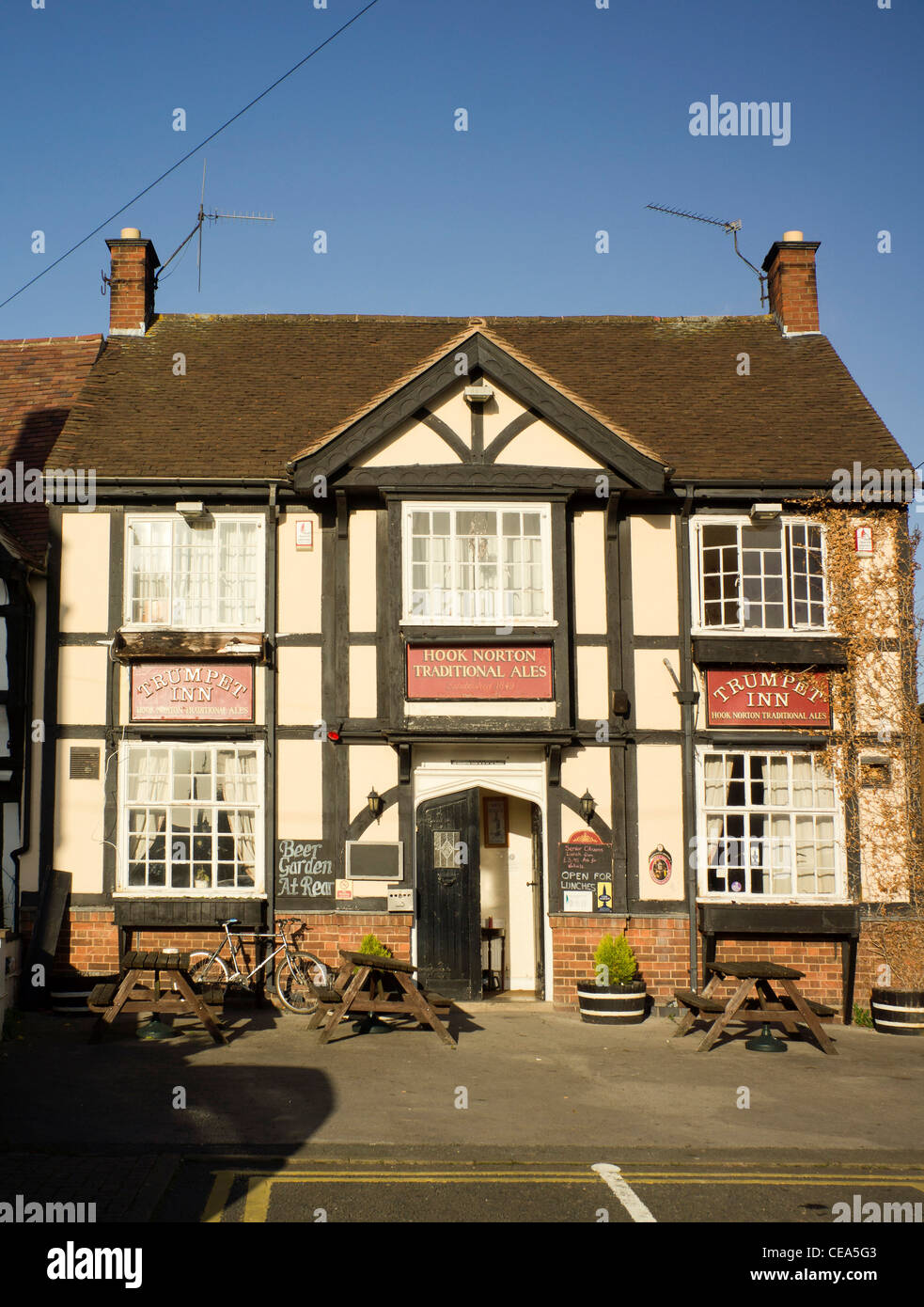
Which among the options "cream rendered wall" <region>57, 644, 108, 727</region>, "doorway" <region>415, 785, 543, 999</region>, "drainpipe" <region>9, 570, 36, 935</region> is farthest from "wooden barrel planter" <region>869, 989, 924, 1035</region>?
"drainpipe" <region>9, 570, 36, 935</region>

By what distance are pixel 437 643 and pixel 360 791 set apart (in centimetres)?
199

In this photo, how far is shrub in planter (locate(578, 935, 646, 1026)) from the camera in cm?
1327

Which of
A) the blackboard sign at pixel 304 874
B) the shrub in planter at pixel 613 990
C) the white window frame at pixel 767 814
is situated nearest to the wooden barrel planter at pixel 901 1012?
the white window frame at pixel 767 814

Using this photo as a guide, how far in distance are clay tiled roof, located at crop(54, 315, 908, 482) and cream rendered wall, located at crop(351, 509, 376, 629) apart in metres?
1.09

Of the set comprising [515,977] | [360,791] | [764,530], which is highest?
[764,530]

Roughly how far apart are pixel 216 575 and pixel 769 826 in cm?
731

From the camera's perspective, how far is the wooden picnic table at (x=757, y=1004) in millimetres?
11852

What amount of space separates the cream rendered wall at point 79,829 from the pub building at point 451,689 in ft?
0.11

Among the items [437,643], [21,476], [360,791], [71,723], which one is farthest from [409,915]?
[21,476]

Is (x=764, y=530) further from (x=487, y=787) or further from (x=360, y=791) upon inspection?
(x=360, y=791)

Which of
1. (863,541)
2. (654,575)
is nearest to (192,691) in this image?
(654,575)

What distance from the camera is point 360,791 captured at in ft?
46.4

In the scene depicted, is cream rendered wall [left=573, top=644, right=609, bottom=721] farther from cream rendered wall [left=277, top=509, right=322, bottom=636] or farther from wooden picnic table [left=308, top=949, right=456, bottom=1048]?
wooden picnic table [left=308, top=949, right=456, bottom=1048]

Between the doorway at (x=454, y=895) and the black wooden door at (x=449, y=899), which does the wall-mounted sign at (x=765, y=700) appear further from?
the black wooden door at (x=449, y=899)
